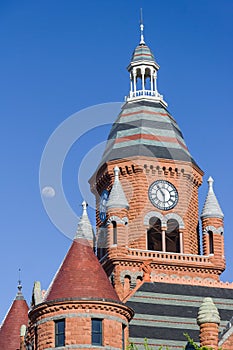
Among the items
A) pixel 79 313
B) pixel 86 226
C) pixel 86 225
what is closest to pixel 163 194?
pixel 86 225

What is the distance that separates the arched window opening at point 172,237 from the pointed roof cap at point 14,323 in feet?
41.0

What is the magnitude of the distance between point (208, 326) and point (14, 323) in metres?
19.8

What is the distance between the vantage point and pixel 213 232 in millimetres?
94062

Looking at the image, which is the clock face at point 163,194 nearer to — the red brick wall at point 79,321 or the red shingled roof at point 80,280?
the red shingled roof at point 80,280

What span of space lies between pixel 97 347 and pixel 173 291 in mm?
16817

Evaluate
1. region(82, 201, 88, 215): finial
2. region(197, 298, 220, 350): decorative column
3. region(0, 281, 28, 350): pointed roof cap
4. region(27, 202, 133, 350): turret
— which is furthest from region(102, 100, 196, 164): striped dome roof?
region(197, 298, 220, 350): decorative column

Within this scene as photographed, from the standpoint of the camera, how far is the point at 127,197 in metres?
94.9

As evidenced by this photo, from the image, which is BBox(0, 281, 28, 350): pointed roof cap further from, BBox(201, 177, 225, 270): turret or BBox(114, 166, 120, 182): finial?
BBox(201, 177, 225, 270): turret

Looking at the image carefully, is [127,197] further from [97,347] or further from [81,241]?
[97,347]

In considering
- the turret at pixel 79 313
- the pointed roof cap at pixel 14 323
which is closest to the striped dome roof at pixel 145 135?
the pointed roof cap at pixel 14 323

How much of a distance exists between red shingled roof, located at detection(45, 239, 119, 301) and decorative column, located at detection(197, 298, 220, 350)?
5.04 meters

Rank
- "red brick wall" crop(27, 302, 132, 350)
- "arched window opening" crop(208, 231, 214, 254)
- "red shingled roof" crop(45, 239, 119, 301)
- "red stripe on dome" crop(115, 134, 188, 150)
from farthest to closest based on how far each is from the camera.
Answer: "red stripe on dome" crop(115, 134, 188, 150)
"arched window opening" crop(208, 231, 214, 254)
"red shingled roof" crop(45, 239, 119, 301)
"red brick wall" crop(27, 302, 132, 350)

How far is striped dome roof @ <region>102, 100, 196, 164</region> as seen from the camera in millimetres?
97000

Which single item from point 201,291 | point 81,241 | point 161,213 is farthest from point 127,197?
point 81,241
